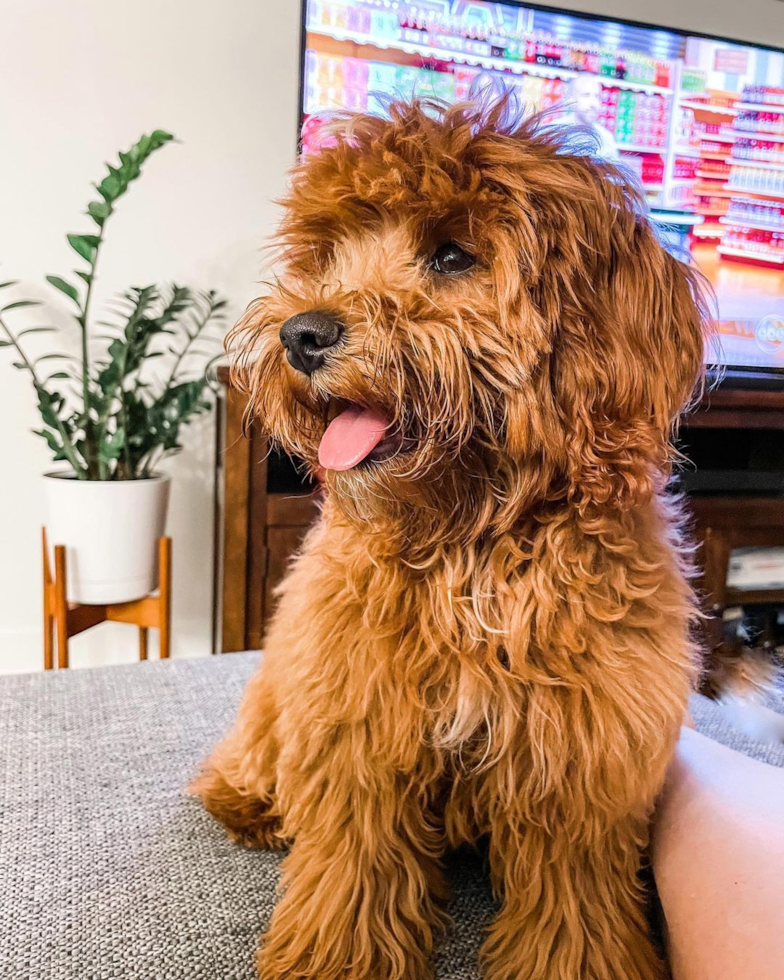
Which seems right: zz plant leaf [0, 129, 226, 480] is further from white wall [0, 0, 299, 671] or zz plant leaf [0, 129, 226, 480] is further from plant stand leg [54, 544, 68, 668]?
plant stand leg [54, 544, 68, 668]

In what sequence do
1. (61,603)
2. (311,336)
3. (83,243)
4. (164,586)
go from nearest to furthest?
1. (311,336)
2. (83,243)
3. (61,603)
4. (164,586)

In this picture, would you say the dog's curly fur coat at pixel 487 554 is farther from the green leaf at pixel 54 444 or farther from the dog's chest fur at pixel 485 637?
the green leaf at pixel 54 444

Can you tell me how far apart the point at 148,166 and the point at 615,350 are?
2.02 meters

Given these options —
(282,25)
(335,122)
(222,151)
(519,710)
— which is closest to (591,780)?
(519,710)

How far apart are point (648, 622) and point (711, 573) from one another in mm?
1881

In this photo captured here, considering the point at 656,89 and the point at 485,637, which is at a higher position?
the point at 656,89

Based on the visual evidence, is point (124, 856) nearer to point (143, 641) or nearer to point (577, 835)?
point (577, 835)

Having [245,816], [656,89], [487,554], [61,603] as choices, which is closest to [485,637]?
[487,554]

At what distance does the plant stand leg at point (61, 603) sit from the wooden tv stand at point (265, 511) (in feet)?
1.36

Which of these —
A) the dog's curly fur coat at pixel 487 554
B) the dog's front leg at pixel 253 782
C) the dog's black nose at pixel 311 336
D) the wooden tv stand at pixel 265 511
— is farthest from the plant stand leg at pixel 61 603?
the dog's black nose at pixel 311 336

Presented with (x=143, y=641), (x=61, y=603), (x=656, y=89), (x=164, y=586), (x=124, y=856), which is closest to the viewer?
(x=124, y=856)

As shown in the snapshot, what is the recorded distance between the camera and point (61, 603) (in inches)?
73.0

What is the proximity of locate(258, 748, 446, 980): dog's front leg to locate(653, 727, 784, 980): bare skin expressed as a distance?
0.25 metres

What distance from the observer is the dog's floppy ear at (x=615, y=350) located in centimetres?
64
